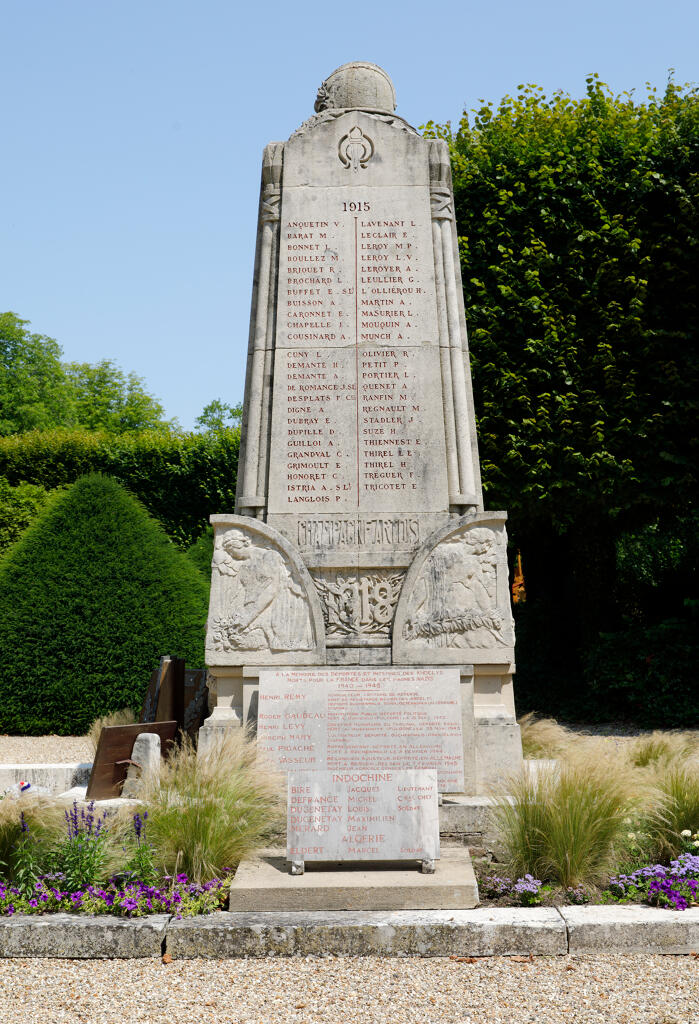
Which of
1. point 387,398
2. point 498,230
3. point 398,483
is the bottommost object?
point 398,483

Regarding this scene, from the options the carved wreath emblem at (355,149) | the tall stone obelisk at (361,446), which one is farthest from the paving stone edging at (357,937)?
the carved wreath emblem at (355,149)

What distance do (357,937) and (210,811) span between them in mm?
1105

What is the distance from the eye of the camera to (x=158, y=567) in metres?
12.3

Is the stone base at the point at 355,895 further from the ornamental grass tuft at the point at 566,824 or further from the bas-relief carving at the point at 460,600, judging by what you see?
the bas-relief carving at the point at 460,600

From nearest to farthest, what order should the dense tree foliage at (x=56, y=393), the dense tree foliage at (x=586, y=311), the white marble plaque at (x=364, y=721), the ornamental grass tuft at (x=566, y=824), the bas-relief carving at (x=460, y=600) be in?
the ornamental grass tuft at (x=566, y=824)
the white marble plaque at (x=364, y=721)
the bas-relief carving at (x=460, y=600)
the dense tree foliage at (x=586, y=311)
the dense tree foliage at (x=56, y=393)

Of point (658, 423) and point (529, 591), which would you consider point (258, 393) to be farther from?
point (529, 591)

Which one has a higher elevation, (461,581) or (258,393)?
(258,393)

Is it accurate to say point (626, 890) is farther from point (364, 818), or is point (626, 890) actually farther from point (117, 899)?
point (117, 899)

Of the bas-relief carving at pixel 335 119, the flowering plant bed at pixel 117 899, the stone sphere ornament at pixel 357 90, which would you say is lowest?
the flowering plant bed at pixel 117 899

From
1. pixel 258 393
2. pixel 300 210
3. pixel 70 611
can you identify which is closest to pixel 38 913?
pixel 258 393

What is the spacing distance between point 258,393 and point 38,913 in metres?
4.20

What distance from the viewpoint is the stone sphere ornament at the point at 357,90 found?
800 cm

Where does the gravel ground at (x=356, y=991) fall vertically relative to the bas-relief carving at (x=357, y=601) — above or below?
below

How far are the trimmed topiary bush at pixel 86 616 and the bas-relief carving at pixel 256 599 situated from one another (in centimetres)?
505
